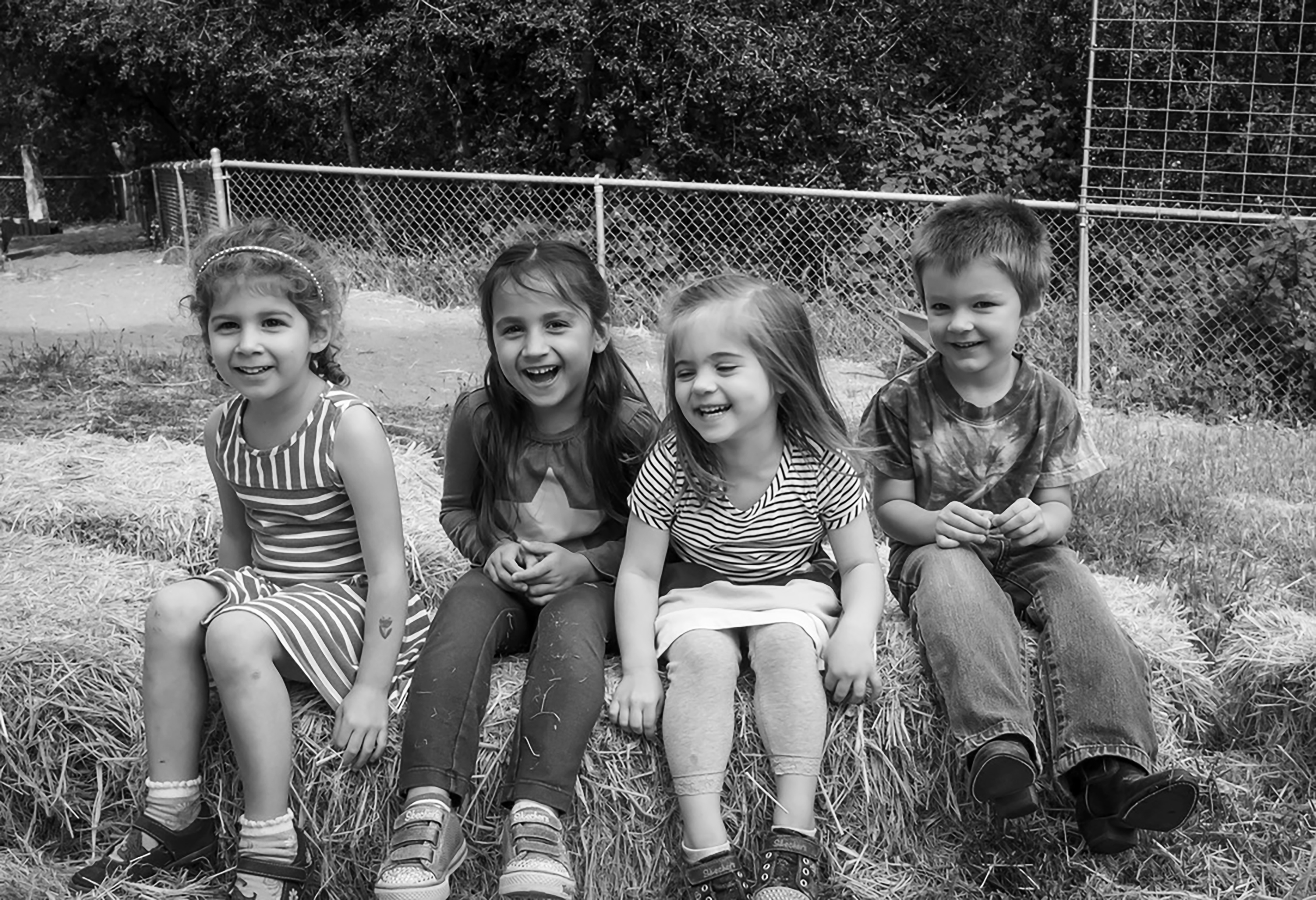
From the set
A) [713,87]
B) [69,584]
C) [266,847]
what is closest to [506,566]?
[266,847]

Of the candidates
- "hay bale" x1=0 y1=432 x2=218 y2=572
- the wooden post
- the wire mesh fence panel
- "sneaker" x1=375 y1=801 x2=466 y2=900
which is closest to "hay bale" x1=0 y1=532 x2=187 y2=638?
"hay bale" x1=0 y1=432 x2=218 y2=572

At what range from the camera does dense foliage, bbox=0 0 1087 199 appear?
10711 millimetres

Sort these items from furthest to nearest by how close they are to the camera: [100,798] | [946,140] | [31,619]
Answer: [946,140] → [31,619] → [100,798]

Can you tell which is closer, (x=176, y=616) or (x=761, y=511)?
(x=176, y=616)

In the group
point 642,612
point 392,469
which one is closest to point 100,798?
point 392,469

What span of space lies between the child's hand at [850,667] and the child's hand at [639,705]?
0.38 m

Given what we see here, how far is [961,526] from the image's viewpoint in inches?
114

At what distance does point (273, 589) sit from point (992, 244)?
1.88 meters

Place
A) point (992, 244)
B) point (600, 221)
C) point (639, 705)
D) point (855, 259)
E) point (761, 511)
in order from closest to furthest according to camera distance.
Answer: point (639, 705) → point (761, 511) → point (992, 244) → point (600, 221) → point (855, 259)

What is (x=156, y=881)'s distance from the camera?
2.57 metres

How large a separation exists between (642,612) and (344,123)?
39.5 ft

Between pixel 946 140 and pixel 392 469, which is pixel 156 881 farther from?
pixel 946 140

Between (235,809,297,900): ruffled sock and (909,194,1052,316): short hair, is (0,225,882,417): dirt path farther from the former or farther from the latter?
(235,809,297,900): ruffled sock

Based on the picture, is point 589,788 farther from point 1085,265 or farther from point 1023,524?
point 1085,265
